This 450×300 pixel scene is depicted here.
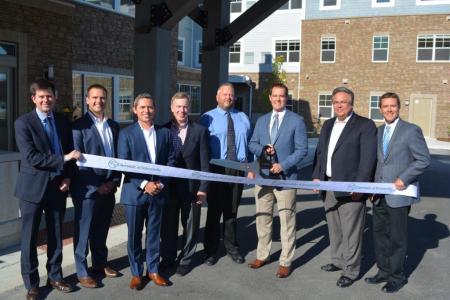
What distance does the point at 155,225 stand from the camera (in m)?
4.98

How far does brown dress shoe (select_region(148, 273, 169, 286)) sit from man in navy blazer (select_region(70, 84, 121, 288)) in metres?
0.59

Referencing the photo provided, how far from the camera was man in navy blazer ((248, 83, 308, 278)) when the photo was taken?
5.38 m

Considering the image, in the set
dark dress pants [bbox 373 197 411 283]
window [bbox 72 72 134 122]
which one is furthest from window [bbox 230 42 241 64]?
dark dress pants [bbox 373 197 411 283]

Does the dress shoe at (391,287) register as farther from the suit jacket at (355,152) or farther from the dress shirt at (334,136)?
the dress shirt at (334,136)

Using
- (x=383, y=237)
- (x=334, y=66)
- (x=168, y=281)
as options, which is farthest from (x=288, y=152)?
(x=334, y=66)

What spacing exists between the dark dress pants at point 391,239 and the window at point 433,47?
26.4 meters

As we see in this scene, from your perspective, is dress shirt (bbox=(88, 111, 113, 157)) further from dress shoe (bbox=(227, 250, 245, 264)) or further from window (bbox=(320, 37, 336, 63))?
window (bbox=(320, 37, 336, 63))

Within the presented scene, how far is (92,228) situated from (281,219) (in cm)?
216

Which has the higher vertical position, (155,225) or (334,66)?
(334,66)

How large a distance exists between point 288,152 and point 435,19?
88.5 feet

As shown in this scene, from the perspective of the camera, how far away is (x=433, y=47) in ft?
93.1

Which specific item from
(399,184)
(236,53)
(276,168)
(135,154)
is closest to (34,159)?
(135,154)

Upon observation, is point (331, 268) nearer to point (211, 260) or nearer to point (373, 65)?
point (211, 260)

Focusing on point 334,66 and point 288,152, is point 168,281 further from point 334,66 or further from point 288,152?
point 334,66
